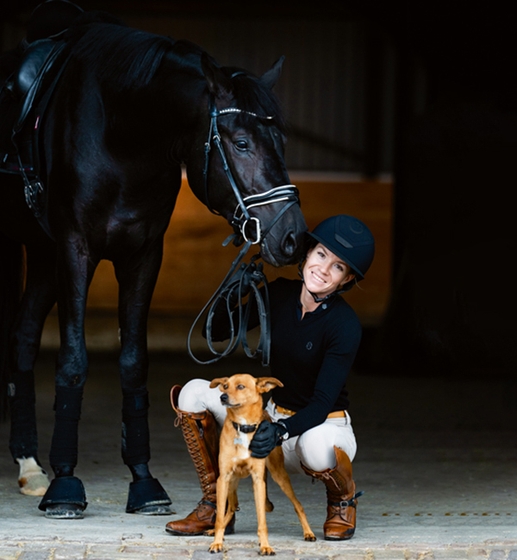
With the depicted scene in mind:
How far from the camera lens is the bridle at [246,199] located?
133 inches

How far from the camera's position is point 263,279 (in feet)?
11.8

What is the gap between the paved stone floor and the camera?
3373 mm

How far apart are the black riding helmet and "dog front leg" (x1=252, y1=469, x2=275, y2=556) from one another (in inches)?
25.0

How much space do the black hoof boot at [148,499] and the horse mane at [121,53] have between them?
1.47m

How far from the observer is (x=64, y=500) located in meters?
3.79

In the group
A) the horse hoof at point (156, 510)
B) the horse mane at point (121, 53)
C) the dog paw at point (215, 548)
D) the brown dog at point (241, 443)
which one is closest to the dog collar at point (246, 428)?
the brown dog at point (241, 443)

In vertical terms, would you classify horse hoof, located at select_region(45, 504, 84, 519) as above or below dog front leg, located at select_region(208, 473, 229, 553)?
below

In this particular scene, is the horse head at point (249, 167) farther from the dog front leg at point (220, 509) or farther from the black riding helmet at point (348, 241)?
the dog front leg at point (220, 509)

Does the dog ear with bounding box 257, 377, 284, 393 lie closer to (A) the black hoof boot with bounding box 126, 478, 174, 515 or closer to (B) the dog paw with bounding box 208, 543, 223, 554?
(B) the dog paw with bounding box 208, 543, 223, 554

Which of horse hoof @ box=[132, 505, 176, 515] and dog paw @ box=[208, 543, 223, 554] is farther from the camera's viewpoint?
horse hoof @ box=[132, 505, 176, 515]

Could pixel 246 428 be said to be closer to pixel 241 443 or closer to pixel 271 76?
pixel 241 443

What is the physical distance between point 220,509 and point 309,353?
0.59 meters

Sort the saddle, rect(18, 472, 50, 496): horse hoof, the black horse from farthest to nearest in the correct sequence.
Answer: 1. rect(18, 472, 50, 496): horse hoof
2. the saddle
3. the black horse

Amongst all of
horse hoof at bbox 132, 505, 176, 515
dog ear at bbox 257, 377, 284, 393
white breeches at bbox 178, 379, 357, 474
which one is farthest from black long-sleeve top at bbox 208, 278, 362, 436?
horse hoof at bbox 132, 505, 176, 515
